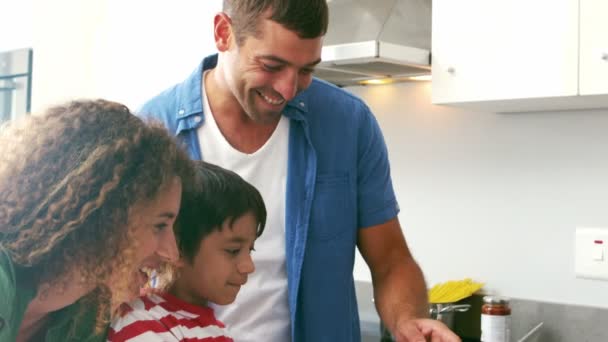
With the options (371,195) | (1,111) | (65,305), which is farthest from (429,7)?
(65,305)

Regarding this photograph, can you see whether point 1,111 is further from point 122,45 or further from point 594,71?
point 594,71

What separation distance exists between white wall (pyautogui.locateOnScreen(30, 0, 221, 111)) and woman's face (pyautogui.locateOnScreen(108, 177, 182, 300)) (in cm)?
209

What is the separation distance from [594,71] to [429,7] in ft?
1.86

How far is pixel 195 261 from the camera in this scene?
105 centimetres

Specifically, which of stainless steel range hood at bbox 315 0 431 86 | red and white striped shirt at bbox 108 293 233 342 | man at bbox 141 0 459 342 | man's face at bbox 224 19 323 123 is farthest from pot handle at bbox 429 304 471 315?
red and white striped shirt at bbox 108 293 233 342

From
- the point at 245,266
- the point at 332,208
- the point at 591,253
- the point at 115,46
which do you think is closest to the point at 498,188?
the point at 591,253

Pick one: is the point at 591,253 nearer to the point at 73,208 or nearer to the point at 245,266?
the point at 245,266

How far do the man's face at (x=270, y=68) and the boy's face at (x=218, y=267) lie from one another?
0.25m

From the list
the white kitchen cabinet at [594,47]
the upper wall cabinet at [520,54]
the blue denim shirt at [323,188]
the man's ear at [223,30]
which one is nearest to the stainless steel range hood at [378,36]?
the upper wall cabinet at [520,54]

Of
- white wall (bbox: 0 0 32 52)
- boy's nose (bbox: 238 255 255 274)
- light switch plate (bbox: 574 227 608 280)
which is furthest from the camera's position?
white wall (bbox: 0 0 32 52)

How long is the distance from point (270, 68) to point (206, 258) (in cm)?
34

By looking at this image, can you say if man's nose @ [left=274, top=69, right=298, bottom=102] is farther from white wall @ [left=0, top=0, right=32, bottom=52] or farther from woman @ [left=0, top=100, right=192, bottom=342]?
white wall @ [left=0, top=0, right=32, bottom=52]

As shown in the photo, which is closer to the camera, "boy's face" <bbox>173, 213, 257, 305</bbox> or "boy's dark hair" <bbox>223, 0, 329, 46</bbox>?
"boy's face" <bbox>173, 213, 257, 305</bbox>

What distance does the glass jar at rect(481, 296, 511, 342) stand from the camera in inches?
85.8
